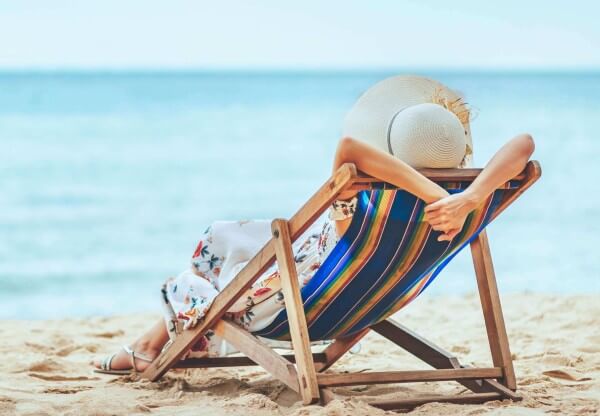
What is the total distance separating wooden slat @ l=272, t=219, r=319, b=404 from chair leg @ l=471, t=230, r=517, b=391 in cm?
66

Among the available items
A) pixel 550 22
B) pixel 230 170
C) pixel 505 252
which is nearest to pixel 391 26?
pixel 550 22

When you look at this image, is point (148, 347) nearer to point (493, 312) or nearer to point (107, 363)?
point (107, 363)

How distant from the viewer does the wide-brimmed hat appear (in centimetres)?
277

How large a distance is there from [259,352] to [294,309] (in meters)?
0.30

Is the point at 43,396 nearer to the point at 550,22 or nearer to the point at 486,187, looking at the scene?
the point at 486,187

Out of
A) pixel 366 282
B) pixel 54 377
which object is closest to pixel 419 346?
pixel 366 282

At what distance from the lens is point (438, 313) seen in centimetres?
541

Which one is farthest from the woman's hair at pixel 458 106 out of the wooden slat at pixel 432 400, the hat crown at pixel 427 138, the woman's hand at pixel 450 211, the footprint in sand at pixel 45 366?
the footprint in sand at pixel 45 366

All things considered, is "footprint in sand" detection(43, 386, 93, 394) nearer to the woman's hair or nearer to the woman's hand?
the woman's hand

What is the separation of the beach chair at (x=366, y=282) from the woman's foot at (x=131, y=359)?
0.33m

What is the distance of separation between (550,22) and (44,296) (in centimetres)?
3290

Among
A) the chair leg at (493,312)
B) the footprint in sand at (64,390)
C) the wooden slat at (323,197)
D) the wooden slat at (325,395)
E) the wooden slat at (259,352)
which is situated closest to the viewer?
the wooden slat at (323,197)

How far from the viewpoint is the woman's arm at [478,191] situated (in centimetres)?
269

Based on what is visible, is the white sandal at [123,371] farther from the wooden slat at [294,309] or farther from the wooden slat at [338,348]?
the wooden slat at [294,309]
